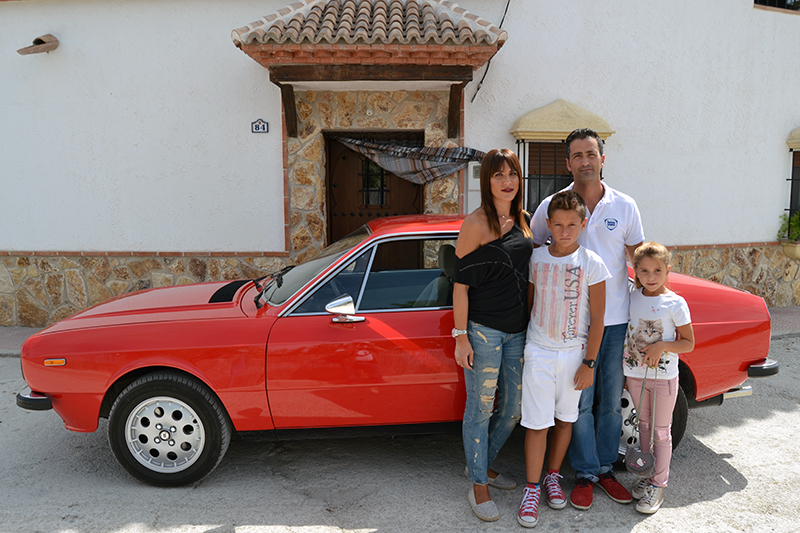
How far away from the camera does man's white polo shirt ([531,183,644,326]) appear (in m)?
3.15

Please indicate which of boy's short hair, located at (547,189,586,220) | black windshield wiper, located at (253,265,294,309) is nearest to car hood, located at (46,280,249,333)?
black windshield wiper, located at (253,265,294,309)

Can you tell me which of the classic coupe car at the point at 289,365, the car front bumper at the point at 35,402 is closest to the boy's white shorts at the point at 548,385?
the classic coupe car at the point at 289,365

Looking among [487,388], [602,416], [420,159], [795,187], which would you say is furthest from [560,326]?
[795,187]

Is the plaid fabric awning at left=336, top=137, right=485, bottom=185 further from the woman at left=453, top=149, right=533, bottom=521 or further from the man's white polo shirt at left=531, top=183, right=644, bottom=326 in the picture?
the woman at left=453, top=149, right=533, bottom=521

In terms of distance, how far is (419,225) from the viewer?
366 centimetres

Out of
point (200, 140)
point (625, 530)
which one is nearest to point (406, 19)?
point (200, 140)

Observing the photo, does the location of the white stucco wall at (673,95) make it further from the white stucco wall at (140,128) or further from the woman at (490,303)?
the woman at (490,303)

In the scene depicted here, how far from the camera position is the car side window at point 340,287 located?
344 cm

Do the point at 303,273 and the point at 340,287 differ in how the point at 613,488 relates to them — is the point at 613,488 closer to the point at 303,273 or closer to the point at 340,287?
the point at 340,287

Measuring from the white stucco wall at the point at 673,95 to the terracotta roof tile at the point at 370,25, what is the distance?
0.93m

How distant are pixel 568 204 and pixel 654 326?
88 cm

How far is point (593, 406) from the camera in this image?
3.40 m

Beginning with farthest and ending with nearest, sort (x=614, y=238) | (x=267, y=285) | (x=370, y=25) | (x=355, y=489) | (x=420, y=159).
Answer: (x=420, y=159)
(x=370, y=25)
(x=267, y=285)
(x=355, y=489)
(x=614, y=238)

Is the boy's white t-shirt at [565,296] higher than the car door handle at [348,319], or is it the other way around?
the boy's white t-shirt at [565,296]
